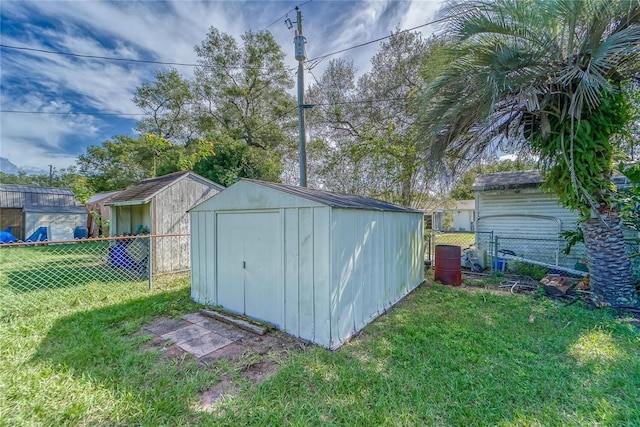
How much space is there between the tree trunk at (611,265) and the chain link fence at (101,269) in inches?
321

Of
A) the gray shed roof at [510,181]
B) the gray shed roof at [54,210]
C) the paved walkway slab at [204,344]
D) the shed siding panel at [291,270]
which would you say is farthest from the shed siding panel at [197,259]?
the gray shed roof at [54,210]

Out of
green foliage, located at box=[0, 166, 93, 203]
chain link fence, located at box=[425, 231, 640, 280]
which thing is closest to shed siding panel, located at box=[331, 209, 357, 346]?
chain link fence, located at box=[425, 231, 640, 280]

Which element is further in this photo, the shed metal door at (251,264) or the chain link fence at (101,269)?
the chain link fence at (101,269)

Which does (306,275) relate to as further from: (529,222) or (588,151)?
(529,222)

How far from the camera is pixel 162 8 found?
6.68m

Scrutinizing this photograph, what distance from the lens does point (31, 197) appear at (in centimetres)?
1719

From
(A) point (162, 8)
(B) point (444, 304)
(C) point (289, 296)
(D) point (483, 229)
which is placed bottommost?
(B) point (444, 304)

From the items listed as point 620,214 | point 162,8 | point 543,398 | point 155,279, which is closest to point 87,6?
point 162,8

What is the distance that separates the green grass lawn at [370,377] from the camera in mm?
2109

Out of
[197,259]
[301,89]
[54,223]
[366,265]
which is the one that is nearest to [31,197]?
[54,223]

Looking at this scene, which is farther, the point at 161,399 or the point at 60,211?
the point at 60,211

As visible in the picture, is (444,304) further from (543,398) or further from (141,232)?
(141,232)

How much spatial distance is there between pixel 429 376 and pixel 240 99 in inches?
639

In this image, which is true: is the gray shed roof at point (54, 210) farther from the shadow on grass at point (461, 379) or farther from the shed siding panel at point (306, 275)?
the shadow on grass at point (461, 379)
